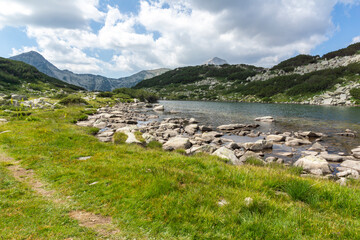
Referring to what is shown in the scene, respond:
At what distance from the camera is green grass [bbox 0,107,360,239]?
4391 mm

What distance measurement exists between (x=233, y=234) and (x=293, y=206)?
259 cm

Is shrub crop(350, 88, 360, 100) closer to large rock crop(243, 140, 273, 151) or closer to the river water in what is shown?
the river water

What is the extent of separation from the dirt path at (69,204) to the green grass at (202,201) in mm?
217

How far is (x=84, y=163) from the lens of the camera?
8984mm

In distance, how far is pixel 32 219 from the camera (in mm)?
4719

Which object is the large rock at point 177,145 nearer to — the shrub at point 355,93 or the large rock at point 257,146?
the large rock at point 257,146

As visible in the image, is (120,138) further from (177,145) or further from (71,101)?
(71,101)

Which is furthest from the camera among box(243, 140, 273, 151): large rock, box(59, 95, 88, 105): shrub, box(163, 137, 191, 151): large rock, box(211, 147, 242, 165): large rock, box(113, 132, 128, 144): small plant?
box(59, 95, 88, 105): shrub

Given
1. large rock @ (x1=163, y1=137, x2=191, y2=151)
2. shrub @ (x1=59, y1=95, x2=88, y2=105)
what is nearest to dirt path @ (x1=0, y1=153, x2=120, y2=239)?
large rock @ (x1=163, y1=137, x2=191, y2=151)

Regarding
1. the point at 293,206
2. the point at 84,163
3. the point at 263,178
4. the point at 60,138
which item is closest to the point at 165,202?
the point at 293,206

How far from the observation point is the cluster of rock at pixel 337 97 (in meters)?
84.7

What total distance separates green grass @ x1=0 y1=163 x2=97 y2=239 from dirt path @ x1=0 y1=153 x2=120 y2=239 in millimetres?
192

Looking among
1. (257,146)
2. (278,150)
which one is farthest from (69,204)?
(278,150)

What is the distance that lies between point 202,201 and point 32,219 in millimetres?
4905
